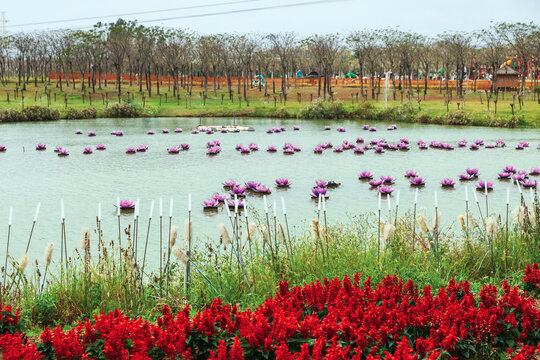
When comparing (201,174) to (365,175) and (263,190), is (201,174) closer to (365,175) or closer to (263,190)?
(263,190)

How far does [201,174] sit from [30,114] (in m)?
22.7

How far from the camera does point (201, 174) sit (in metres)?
15.0

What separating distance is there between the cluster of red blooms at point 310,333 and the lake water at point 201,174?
12.9ft

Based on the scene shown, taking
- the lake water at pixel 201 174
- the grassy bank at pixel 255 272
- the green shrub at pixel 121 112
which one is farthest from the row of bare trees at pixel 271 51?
the grassy bank at pixel 255 272

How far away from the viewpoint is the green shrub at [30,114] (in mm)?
33562

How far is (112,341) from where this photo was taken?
385 centimetres

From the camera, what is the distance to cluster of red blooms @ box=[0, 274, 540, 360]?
12.5ft

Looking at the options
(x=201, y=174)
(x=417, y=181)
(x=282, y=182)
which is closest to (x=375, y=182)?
(x=417, y=181)

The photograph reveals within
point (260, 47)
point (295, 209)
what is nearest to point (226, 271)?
point (295, 209)

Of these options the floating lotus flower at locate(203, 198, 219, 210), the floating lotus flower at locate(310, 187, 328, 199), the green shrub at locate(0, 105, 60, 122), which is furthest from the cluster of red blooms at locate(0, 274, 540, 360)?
the green shrub at locate(0, 105, 60, 122)

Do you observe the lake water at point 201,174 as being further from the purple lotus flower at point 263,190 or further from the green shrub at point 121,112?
the green shrub at point 121,112

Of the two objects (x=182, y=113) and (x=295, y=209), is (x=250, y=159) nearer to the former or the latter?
(x=295, y=209)

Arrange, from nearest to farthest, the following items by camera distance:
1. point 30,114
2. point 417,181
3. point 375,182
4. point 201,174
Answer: point 375,182 → point 417,181 → point 201,174 → point 30,114

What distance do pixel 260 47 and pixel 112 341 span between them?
207ft
